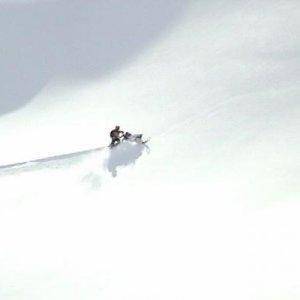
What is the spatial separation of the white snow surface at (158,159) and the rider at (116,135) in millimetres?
233

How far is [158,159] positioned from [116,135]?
3.87ft

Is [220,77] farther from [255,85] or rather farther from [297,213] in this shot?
[297,213]

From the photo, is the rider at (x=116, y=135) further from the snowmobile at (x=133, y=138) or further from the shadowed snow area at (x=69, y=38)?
the shadowed snow area at (x=69, y=38)

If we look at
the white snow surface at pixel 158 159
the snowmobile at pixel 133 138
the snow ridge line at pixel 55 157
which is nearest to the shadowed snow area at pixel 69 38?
the white snow surface at pixel 158 159

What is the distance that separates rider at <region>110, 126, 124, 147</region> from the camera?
13.9m

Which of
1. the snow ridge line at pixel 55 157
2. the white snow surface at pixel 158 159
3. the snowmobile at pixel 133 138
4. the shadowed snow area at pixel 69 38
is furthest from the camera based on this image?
the shadowed snow area at pixel 69 38

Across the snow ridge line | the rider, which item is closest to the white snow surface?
the snow ridge line

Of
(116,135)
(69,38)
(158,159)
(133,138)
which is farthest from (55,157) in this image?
(69,38)

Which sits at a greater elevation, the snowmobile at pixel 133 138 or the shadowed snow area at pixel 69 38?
the shadowed snow area at pixel 69 38

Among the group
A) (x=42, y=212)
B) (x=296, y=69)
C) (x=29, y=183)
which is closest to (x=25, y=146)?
(x=29, y=183)

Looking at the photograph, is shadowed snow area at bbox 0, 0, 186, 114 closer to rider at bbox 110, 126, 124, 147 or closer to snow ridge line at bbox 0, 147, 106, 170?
snow ridge line at bbox 0, 147, 106, 170

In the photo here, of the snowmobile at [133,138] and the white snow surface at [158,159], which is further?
the snowmobile at [133,138]

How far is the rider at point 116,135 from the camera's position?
13914 millimetres

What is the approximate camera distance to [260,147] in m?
13.3
